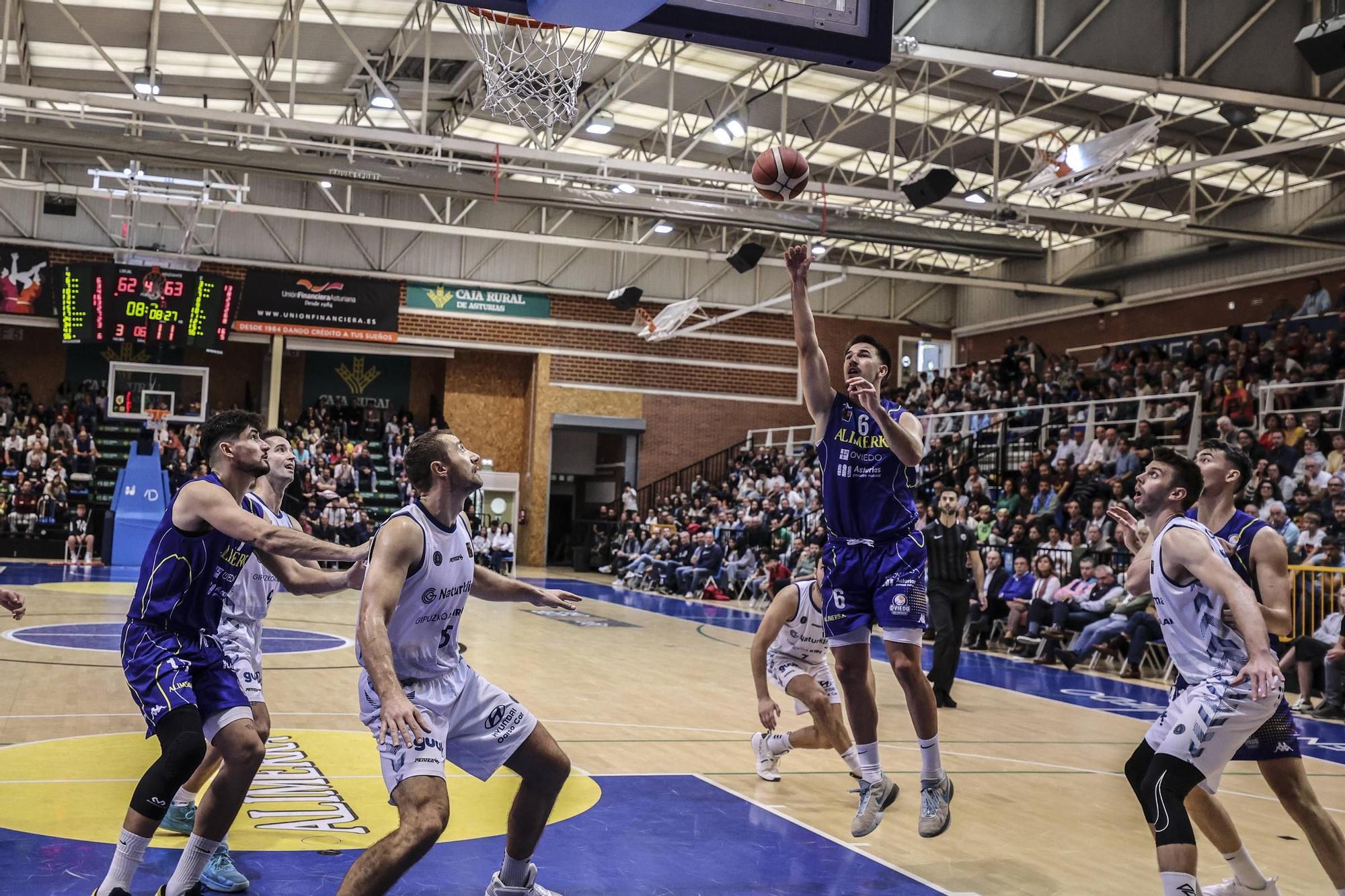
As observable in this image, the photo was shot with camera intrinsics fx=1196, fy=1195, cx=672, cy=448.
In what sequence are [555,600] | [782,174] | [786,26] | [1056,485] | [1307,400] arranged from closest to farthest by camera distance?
[555,600] < [782,174] < [786,26] < [1307,400] < [1056,485]

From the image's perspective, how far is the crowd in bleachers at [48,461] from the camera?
22.2 m

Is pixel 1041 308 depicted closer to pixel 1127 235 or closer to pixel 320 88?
pixel 1127 235

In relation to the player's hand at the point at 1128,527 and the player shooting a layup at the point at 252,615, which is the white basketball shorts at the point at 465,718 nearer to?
the player shooting a layup at the point at 252,615

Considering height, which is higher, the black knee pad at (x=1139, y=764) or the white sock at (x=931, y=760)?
the black knee pad at (x=1139, y=764)

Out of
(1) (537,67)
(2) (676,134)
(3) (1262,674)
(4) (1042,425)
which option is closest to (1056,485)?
(4) (1042,425)

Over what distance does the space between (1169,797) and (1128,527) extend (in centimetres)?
128

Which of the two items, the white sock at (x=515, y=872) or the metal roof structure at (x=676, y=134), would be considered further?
the metal roof structure at (x=676, y=134)

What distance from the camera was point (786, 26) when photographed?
5.89 metres

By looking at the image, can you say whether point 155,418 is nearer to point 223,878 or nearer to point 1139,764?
point 223,878

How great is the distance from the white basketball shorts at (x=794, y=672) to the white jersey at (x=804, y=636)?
2 cm

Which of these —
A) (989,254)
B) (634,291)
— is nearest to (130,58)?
(634,291)

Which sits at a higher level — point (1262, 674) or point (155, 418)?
point (155, 418)

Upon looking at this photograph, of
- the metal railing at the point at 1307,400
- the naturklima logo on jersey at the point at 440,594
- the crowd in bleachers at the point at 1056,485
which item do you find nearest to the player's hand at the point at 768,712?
the naturklima logo on jersey at the point at 440,594

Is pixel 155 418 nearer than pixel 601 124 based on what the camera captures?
No
